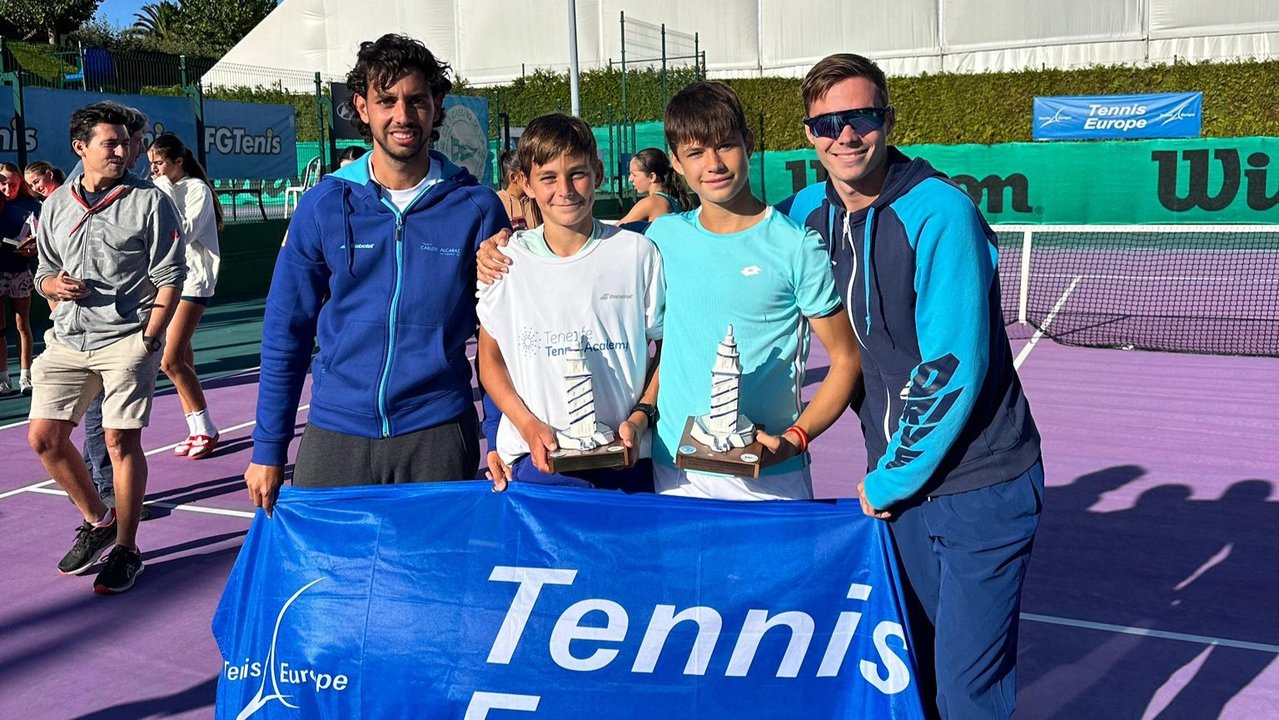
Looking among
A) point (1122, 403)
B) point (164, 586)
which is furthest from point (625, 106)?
point (164, 586)

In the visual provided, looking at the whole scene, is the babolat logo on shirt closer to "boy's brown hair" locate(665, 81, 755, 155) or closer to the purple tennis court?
the purple tennis court

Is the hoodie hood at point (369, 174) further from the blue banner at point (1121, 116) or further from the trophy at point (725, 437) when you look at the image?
the blue banner at point (1121, 116)

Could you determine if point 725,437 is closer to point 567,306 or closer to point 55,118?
point 567,306

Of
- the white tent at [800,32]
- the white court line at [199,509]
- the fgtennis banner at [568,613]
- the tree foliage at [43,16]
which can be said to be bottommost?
the white court line at [199,509]

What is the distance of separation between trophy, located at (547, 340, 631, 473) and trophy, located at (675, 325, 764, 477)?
199 mm

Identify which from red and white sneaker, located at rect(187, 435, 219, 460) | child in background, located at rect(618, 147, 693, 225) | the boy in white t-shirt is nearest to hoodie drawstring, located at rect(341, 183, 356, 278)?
the boy in white t-shirt

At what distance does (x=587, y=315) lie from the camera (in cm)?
304

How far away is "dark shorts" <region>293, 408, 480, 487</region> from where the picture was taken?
3.34 metres

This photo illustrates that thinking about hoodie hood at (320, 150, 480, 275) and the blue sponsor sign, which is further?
the blue sponsor sign

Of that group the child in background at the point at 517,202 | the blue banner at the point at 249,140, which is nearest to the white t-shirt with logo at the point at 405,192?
the child in background at the point at 517,202

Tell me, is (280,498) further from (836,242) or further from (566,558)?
(836,242)

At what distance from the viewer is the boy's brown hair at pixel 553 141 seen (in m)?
3.06

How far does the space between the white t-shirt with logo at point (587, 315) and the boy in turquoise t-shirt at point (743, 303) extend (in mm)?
83

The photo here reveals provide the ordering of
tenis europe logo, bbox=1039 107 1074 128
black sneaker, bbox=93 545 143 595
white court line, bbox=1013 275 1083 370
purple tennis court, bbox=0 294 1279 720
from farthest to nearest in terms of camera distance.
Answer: tenis europe logo, bbox=1039 107 1074 128
white court line, bbox=1013 275 1083 370
black sneaker, bbox=93 545 143 595
purple tennis court, bbox=0 294 1279 720
